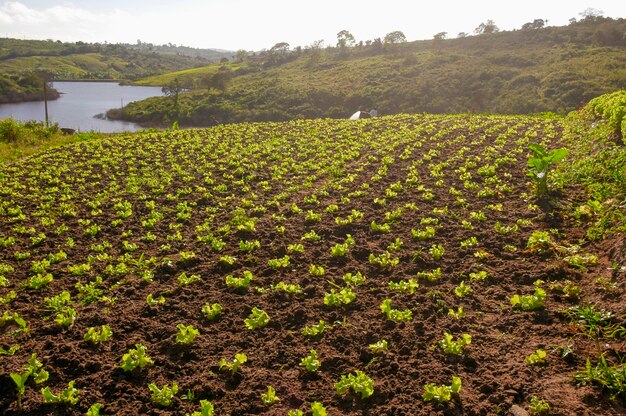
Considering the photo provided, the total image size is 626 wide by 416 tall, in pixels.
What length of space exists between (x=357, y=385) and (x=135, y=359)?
2683 mm

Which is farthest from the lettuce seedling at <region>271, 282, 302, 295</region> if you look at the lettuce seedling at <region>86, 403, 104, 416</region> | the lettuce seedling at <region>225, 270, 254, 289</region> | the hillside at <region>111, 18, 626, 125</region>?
the hillside at <region>111, 18, 626, 125</region>

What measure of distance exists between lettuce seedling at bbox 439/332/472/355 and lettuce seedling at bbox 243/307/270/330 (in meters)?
2.31

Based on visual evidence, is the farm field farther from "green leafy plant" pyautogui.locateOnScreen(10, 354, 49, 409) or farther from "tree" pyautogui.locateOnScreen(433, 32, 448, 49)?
"tree" pyautogui.locateOnScreen(433, 32, 448, 49)

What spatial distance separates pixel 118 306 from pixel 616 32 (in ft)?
246

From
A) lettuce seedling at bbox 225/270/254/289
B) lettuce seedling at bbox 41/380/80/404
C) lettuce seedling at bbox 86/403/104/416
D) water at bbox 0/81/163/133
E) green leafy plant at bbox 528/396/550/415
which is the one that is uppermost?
water at bbox 0/81/163/133

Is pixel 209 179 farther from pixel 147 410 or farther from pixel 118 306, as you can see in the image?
pixel 147 410

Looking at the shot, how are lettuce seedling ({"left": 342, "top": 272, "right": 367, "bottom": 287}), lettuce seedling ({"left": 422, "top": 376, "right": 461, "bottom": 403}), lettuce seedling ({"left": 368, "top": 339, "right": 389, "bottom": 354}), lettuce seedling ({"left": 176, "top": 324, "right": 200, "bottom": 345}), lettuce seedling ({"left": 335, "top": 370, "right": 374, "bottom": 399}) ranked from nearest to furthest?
1. lettuce seedling ({"left": 422, "top": 376, "right": 461, "bottom": 403})
2. lettuce seedling ({"left": 335, "top": 370, "right": 374, "bottom": 399})
3. lettuce seedling ({"left": 368, "top": 339, "right": 389, "bottom": 354})
4. lettuce seedling ({"left": 176, "top": 324, "right": 200, "bottom": 345})
5. lettuce seedling ({"left": 342, "top": 272, "right": 367, "bottom": 287})

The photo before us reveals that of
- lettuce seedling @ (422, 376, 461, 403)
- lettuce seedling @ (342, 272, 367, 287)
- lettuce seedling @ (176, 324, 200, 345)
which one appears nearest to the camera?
lettuce seedling @ (422, 376, 461, 403)

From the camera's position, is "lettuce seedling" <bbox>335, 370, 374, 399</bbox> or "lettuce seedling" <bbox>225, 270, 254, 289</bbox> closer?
"lettuce seedling" <bbox>335, 370, 374, 399</bbox>

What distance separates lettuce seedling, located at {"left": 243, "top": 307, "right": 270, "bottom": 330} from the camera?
226 inches

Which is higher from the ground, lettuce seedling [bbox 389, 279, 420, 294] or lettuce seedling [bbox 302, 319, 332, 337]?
lettuce seedling [bbox 389, 279, 420, 294]

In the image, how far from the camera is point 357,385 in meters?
4.47

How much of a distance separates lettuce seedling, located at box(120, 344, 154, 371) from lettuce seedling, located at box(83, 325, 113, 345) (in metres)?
0.63

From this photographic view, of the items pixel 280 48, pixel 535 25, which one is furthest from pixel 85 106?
pixel 535 25
